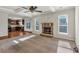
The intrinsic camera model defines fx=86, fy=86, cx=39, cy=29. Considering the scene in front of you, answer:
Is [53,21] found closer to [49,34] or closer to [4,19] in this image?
[49,34]

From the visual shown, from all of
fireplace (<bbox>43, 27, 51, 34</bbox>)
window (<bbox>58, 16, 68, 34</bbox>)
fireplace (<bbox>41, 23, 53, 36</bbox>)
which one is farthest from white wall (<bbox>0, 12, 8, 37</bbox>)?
window (<bbox>58, 16, 68, 34</bbox>)

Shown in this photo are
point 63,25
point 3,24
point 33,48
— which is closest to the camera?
point 33,48

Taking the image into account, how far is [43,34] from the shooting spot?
24.9ft

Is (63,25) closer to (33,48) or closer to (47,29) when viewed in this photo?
(47,29)

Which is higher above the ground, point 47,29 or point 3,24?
point 3,24

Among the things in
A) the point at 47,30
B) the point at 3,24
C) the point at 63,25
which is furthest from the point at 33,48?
the point at 3,24

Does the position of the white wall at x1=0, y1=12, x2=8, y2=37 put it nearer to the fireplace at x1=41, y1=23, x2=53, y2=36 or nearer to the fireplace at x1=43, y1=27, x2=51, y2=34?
the fireplace at x1=41, y1=23, x2=53, y2=36

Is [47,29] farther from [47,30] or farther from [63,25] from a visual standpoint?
[63,25]

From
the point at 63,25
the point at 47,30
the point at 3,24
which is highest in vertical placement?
the point at 3,24

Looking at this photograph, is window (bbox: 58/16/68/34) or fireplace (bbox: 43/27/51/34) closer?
window (bbox: 58/16/68/34)

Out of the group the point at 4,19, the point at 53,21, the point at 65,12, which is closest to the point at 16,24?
the point at 4,19

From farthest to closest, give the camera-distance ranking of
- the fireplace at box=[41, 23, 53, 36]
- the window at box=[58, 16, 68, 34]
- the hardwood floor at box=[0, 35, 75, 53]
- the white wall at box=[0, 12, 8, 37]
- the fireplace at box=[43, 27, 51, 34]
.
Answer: the fireplace at box=[43, 27, 51, 34], the white wall at box=[0, 12, 8, 37], the fireplace at box=[41, 23, 53, 36], the window at box=[58, 16, 68, 34], the hardwood floor at box=[0, 35, 75, 53]

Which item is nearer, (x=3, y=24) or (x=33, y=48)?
(x=33, y=48)

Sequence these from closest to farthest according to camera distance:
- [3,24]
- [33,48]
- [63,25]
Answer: [33,48]
[63,25]
[3,24]
